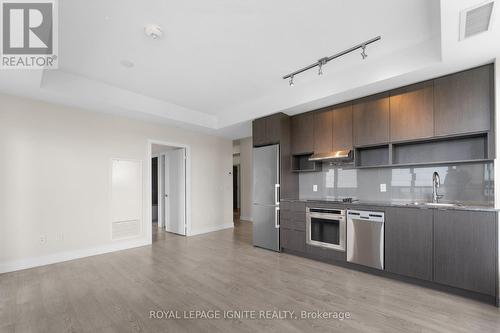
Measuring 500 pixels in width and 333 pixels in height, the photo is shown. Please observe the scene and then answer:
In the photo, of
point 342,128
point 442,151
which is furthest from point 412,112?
point 342,128

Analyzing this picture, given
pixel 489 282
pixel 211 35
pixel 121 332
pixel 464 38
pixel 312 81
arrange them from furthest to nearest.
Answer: pixel 312 81 < pixel 211 35 < pixel 489 282 < pixel 464 38 < pixel 121 332

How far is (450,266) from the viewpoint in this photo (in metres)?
2.57

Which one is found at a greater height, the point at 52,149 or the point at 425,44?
the point at 425,44

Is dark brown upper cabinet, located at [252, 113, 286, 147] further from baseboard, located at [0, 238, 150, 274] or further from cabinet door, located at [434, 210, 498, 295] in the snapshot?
baseboard, located at [0, 238, 150, 274]

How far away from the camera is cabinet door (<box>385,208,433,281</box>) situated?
8.95 feet

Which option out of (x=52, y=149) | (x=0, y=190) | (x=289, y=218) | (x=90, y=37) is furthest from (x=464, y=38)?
(x=0, y=190)

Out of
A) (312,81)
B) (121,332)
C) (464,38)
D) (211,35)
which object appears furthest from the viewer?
(312,81)

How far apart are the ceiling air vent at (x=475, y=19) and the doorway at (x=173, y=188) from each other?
497 centimetres

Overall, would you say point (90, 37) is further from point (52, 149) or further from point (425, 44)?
point (425, 44)

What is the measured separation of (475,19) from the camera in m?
1.91

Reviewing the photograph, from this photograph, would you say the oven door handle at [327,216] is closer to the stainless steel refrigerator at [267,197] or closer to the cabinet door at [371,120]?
the stainless steel refrigerator at [267,197]

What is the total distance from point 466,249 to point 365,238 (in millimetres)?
1016

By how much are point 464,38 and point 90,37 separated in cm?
373

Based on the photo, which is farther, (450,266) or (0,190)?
(0,190)
